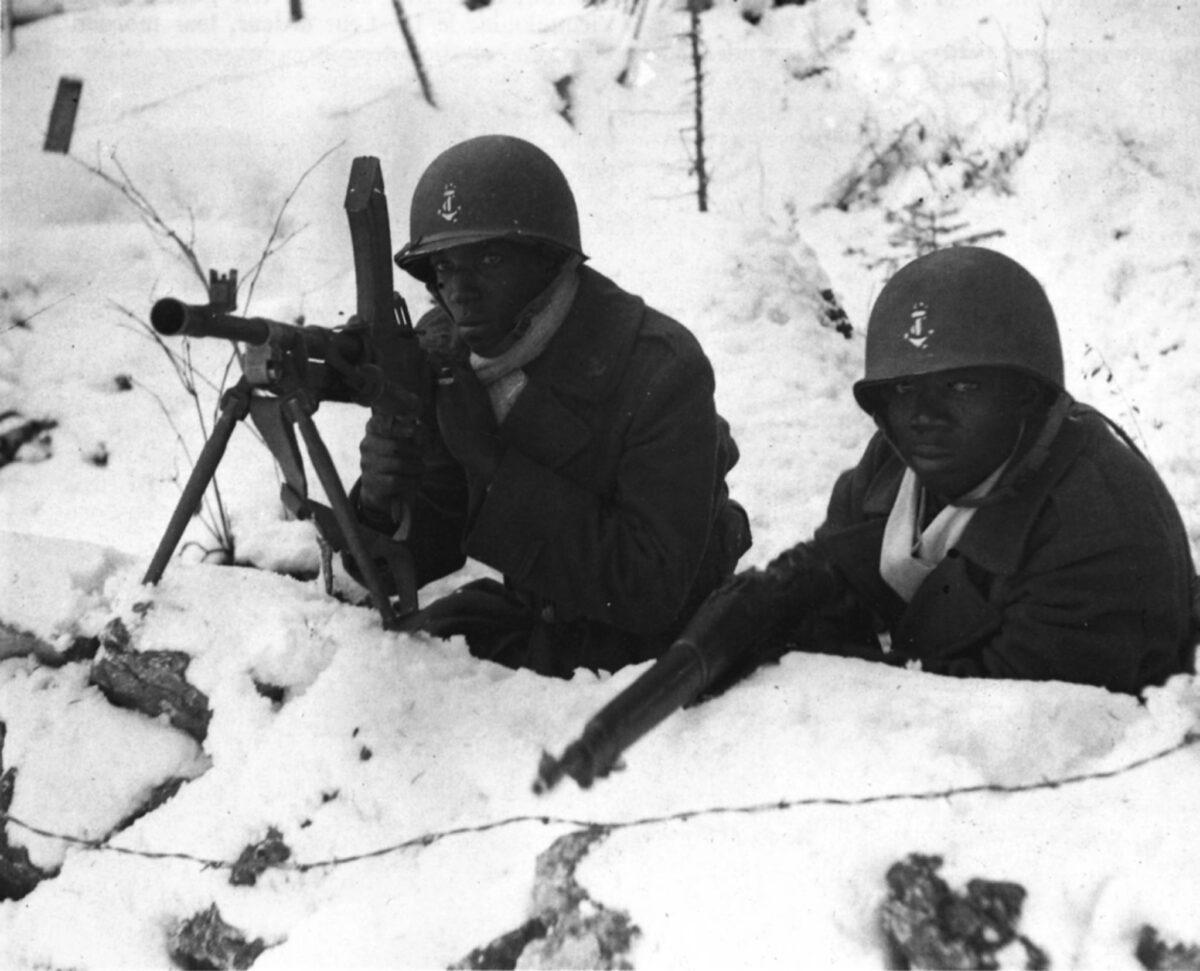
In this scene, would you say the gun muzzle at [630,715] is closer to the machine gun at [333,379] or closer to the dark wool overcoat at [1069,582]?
the dark wool overcoat at [1069,582]

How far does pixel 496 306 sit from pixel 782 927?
5.44 ft

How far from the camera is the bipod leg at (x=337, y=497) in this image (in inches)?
93.0

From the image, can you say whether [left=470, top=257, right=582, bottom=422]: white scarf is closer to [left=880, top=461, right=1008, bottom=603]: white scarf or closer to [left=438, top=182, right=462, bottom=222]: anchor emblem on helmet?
[left=438, top=182, right=462, bottom=222]: anchor emblem on helmet

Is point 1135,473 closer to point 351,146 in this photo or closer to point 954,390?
point 954,390

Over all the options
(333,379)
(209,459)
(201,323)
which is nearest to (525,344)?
(333,379)

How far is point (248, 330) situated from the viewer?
2.18 metres

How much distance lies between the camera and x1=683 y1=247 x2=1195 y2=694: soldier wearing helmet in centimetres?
232

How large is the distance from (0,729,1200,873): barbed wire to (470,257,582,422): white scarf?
111 cm

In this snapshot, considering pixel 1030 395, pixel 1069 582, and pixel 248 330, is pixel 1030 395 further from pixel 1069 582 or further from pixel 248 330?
pixel 248 330

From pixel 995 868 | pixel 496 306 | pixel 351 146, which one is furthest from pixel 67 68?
pixel 995 868

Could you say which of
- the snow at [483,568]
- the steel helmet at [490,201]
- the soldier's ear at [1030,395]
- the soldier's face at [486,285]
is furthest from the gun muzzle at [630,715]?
the steel helmet at [490,201]

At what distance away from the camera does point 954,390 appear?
2.50m

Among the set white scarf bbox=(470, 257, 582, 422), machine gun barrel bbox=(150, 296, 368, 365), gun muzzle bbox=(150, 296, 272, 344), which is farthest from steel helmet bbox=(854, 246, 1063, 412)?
gun muzzle bbox=(150, 296, 272, 344)

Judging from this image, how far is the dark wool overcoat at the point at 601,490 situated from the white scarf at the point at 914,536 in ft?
1.46
